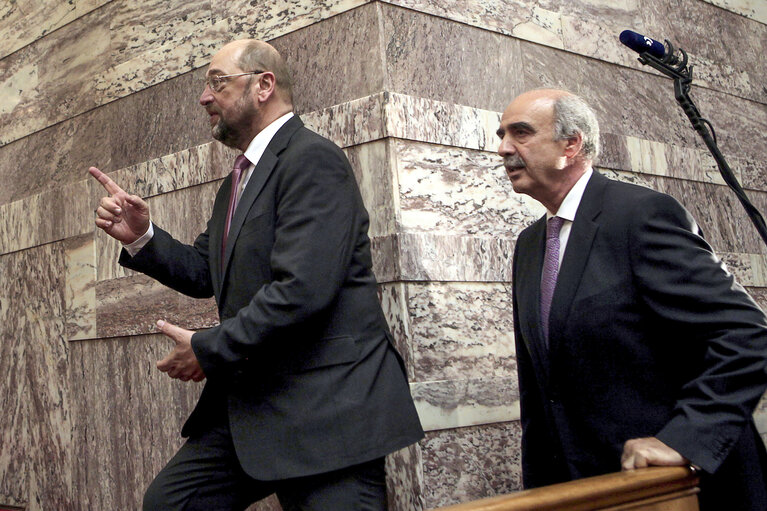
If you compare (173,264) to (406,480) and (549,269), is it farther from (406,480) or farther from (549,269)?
(549,269)

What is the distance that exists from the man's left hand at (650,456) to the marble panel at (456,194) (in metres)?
1.70

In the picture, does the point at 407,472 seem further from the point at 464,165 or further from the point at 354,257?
the point at 464,165

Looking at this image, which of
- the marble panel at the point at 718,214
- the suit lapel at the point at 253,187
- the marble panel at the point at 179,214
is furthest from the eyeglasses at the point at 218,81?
the marble panel at the point at 718,214

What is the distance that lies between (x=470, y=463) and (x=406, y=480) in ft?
0.98

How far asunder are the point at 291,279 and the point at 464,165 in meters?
1.53

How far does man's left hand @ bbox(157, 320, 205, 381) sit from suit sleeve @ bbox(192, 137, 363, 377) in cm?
4

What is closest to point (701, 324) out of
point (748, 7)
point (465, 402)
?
point (465, 402)

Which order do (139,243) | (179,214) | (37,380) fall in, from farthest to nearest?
(37,380)
(179,214)
(139,243)

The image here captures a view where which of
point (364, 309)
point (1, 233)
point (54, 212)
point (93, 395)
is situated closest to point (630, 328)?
point (364, 309)

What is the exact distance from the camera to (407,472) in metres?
3.42

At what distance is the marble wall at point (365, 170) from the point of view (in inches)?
143

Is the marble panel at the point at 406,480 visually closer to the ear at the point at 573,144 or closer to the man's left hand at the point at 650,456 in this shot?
the ear at the point at 573,144

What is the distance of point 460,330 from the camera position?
3.67m

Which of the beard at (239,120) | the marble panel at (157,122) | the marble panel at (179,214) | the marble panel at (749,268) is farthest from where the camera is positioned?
the marble panel at (749,268)
